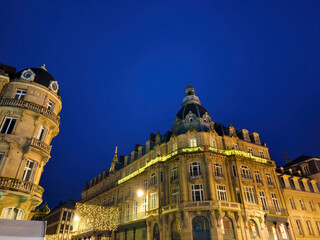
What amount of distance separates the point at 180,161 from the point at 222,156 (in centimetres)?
795

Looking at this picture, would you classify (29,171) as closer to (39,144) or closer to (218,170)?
(39,144)

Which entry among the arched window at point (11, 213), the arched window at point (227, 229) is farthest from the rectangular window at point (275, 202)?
the arched window at point (11, 213)

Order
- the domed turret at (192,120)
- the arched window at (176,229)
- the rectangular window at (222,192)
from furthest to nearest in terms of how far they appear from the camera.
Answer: the domed turret at (192,120) → the rectangular window at (222,192) → the arched window at (176,229)

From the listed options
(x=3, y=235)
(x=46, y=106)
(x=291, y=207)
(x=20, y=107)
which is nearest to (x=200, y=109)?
(x=291, y=207)

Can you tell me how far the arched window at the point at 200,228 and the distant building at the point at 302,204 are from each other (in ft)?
64.9

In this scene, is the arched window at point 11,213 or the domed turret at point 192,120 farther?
the domed turret at point 192,120

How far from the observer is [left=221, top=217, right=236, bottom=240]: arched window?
33369mm

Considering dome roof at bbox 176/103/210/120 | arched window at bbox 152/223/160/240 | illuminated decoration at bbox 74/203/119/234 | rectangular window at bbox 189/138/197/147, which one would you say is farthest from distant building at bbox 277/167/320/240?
illuminated decoration at bbox 74/203/119/234

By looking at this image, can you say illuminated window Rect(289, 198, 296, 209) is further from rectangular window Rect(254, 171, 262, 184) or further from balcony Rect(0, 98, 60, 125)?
balcony Rect(0, 98, 60, 125)

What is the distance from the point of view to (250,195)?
126 ft

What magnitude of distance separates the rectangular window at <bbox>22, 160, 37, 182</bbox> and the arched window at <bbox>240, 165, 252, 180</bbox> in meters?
33.5

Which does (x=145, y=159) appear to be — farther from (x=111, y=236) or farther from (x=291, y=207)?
(x=291, y=207)

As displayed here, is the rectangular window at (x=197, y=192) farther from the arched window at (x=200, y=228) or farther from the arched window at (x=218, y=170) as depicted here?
the arched window at (x=218, y=170)

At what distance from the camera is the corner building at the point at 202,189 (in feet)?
111
